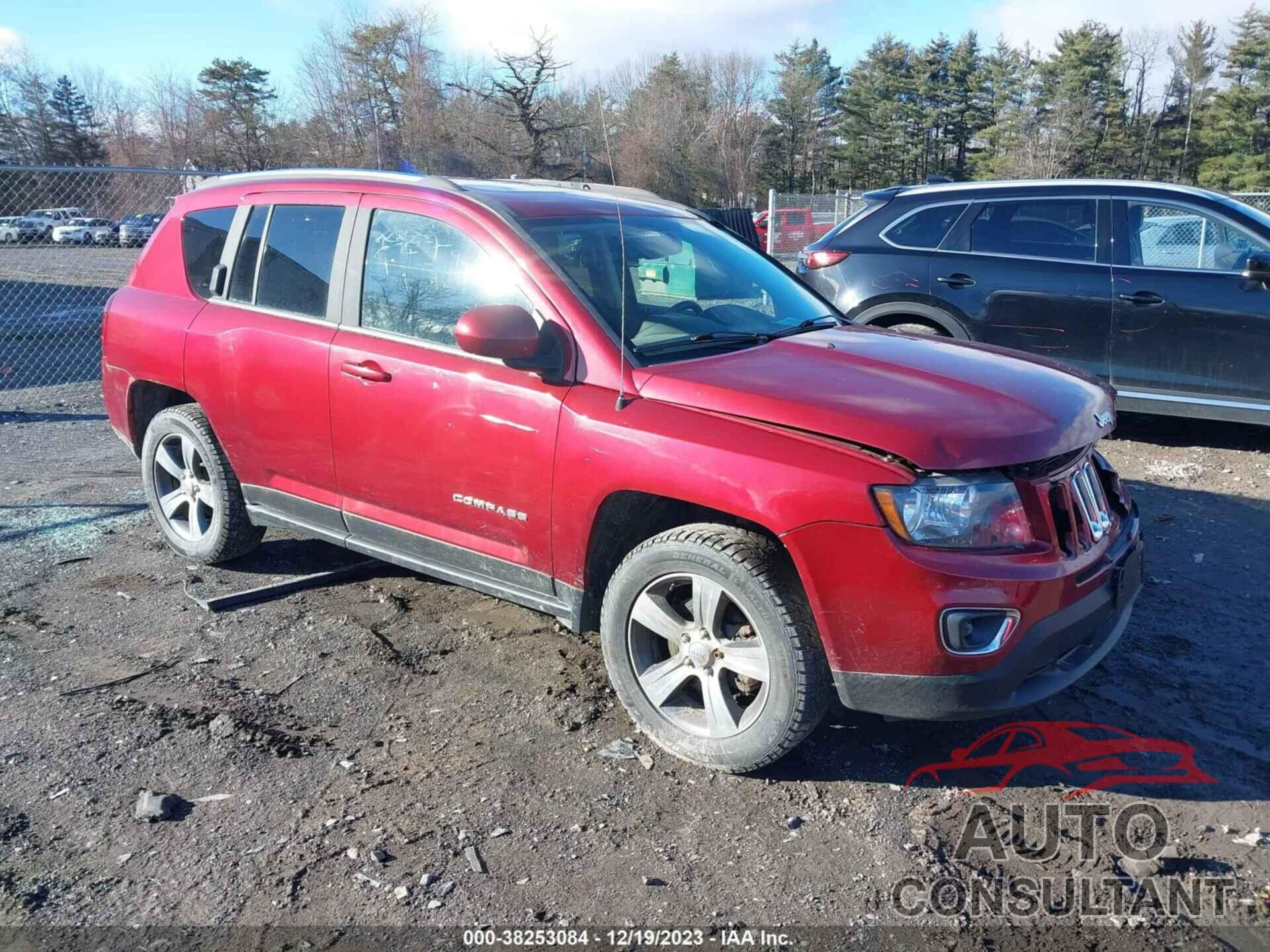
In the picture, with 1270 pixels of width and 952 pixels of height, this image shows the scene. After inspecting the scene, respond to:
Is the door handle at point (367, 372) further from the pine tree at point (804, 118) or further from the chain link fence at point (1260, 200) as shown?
the pine tree at point (804, 118)

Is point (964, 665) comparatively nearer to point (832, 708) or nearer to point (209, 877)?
point (832, 708)

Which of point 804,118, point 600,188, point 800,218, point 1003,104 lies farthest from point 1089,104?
point 600,188

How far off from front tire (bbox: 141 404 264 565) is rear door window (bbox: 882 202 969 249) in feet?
16.9

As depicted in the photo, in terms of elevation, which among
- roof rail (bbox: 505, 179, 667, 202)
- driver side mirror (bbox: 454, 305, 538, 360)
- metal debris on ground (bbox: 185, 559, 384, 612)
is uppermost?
roof rail (bbox: 505, 179, 667, 202)

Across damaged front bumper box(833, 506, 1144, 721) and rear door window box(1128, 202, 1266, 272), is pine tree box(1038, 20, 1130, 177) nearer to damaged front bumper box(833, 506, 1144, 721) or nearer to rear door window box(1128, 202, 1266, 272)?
rear door window box(1128, 202, 1266, 272)

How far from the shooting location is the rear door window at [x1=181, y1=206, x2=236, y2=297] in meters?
4.77

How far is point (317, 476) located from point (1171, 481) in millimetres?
5317

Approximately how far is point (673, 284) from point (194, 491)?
8.93 feet

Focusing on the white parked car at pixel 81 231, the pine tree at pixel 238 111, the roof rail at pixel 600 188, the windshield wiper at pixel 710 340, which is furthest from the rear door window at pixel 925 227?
the pine tree at pixel 238 111

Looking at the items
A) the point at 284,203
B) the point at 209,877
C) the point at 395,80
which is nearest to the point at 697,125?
the point at 395,80

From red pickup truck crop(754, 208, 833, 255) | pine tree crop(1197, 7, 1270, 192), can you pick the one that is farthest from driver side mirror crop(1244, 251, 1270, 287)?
pine tree crop(1197, 7, 1270, 192)

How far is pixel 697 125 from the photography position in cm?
1877

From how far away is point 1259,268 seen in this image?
6.53 m

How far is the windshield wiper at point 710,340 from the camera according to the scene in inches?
139
